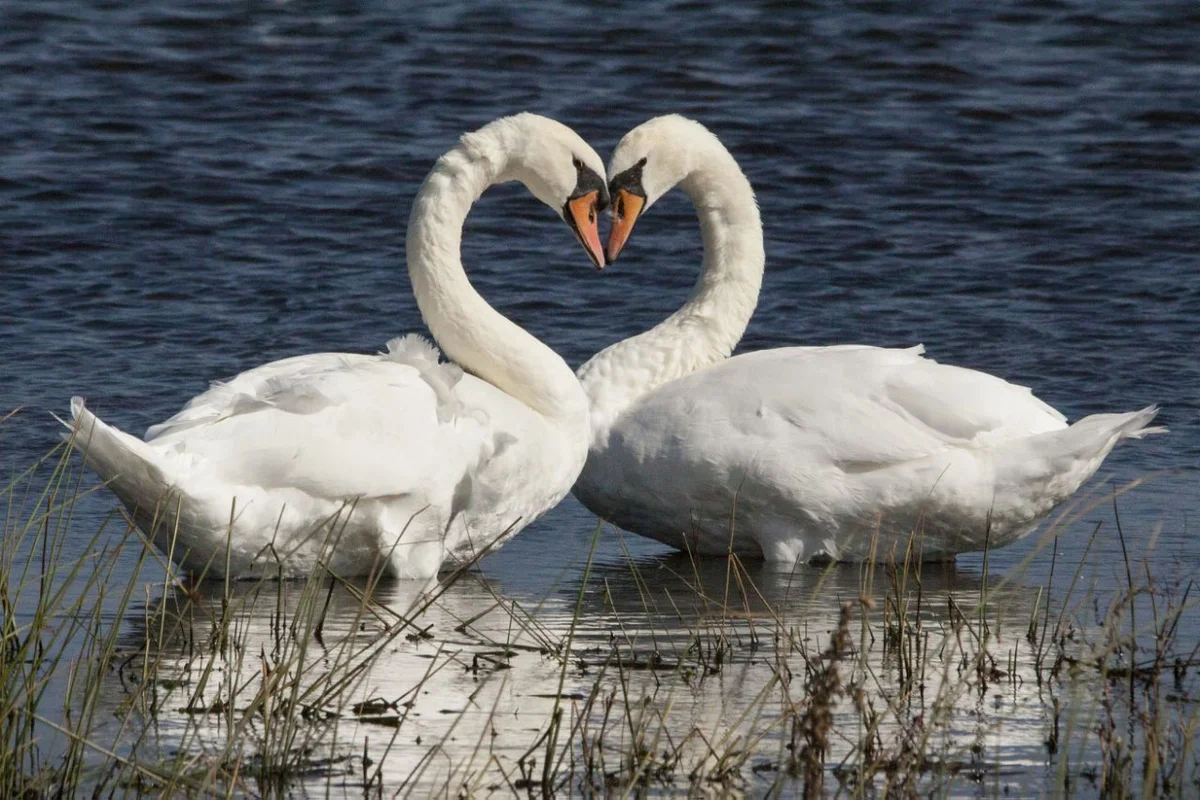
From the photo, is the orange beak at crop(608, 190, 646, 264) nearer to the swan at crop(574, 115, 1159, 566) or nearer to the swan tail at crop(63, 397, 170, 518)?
the swan at crop(574, 115, 1159, 566)

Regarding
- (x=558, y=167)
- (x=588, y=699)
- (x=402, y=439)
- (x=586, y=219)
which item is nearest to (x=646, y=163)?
(x=586, y=219)

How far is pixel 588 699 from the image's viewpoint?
4672 mm

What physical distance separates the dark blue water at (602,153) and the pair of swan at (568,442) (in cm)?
44

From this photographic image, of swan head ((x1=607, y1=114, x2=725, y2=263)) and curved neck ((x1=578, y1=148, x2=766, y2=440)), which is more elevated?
swan head ((x1=607, y1=114, x2=725, y2=263))

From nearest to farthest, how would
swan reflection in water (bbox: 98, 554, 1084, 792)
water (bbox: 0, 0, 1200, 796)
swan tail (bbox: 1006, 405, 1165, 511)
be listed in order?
swan reflection in water (bbox: 98, 554, 1084, 792), swan tail (bbox: 1006, 405, 1165, 511), water (bbox: 0, 0, 1200, 796)

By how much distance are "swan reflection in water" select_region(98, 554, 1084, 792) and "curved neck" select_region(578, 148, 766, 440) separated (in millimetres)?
1530

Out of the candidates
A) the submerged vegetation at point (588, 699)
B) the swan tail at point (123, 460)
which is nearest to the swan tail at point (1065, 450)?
the submerged vegetation at point (588, 699)

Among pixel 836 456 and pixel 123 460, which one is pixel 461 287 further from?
pixel 123 460

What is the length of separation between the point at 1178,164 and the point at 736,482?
8288 mm

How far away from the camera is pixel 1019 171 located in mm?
14250

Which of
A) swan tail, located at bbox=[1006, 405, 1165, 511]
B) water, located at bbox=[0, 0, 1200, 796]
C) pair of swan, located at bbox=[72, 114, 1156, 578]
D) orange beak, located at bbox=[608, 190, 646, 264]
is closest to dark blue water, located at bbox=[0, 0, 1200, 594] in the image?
water, located at bbox=[0, 0, 1200, 796]

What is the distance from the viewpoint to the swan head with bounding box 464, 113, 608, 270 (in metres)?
7.27

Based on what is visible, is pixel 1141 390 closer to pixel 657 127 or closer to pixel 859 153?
pixel 657 127

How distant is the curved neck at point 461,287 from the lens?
714 cm
